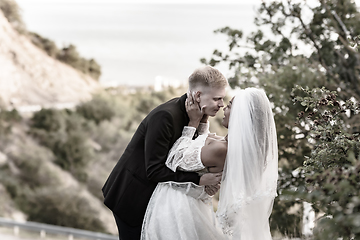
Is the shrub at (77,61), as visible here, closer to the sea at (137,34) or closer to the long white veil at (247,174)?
the sea at (137,34)

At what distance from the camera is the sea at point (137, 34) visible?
60.5 ft

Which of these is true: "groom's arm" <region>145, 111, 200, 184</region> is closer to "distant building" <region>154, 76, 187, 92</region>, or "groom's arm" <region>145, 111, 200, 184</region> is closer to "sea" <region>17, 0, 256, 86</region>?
"sea" <region>17, 0, 256, 86</region>

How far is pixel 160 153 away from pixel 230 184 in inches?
16.0

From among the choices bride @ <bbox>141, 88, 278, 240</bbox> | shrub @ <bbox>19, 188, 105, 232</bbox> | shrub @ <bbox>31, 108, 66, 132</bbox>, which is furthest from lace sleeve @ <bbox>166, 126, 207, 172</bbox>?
shrub @ <bbox>31, 108, 66, 132</bbox>

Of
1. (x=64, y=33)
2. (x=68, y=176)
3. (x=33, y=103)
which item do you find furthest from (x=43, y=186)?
(x=64, y=33)

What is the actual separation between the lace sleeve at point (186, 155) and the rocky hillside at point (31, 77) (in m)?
14.1

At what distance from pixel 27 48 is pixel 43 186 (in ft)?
19.5

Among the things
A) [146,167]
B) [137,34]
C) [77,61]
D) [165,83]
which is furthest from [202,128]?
[137,34]

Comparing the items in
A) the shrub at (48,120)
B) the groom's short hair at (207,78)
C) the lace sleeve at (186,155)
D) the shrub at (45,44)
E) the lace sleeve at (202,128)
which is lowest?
the shrub at (48,120)

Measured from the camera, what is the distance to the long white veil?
2.17 m

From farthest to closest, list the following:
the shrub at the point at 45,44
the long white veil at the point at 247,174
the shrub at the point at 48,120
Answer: the shrub at the point at 45,44 → the shrub at the point at 48,120 → the long white veil at the point at 247,174

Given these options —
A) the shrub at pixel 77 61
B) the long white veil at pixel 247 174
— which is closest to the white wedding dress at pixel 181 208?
the long white veil at pixel 247 174

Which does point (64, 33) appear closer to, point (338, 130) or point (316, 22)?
point (316, 22)

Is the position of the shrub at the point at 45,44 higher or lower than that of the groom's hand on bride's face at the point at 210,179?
higher
